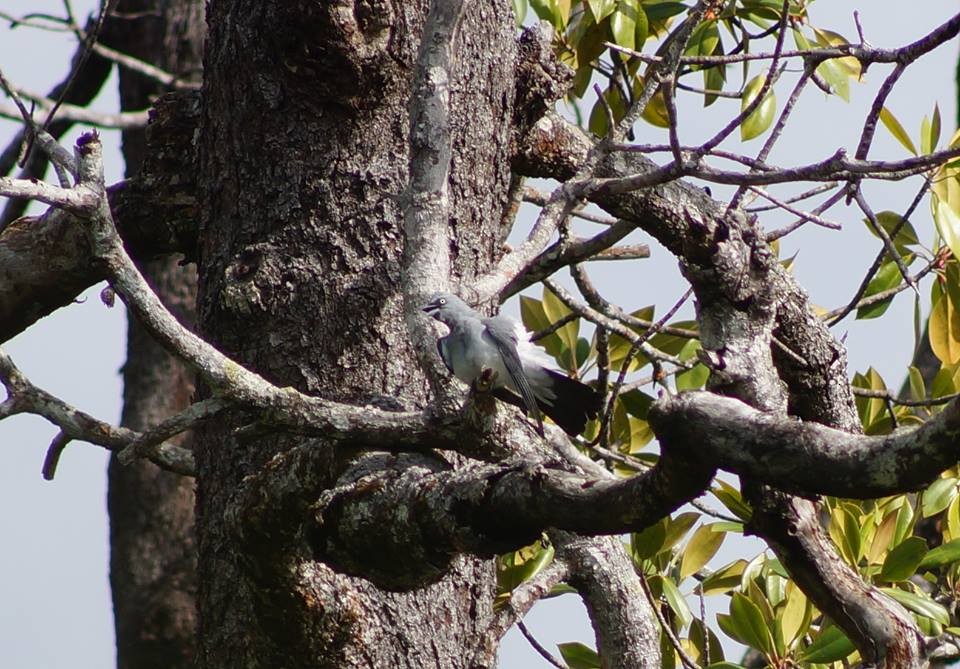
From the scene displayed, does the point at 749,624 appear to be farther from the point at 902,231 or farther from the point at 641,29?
the point at 641,29

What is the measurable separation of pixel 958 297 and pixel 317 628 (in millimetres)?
2606

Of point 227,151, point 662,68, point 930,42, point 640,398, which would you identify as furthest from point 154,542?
point 930,42

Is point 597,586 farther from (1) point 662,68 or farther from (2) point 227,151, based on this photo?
(2) point 227,151

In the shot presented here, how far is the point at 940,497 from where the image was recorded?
155 inches

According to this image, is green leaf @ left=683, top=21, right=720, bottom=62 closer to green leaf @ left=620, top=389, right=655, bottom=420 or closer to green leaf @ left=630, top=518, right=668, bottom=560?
green leaf @ left=620, top=389, right=655, bottom=420

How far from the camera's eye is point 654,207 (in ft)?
10.3

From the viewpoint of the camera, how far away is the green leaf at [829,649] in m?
3.45

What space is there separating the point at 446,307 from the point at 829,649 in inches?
65.7

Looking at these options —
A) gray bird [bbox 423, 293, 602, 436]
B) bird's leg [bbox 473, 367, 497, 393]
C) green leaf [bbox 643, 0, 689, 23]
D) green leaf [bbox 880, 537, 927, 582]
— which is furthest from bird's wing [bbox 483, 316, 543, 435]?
green leaf [bbox 643, 0, 689, 23]

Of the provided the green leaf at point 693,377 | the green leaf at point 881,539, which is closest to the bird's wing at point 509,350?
the green leaf at point 693,377

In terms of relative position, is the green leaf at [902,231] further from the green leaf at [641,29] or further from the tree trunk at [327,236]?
the tree trunk at [327,236]

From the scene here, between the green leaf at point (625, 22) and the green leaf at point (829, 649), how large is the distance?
1.99 m

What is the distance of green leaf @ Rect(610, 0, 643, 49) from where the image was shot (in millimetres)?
4031

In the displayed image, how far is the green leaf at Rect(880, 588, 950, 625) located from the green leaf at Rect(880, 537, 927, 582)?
49 millimetres
